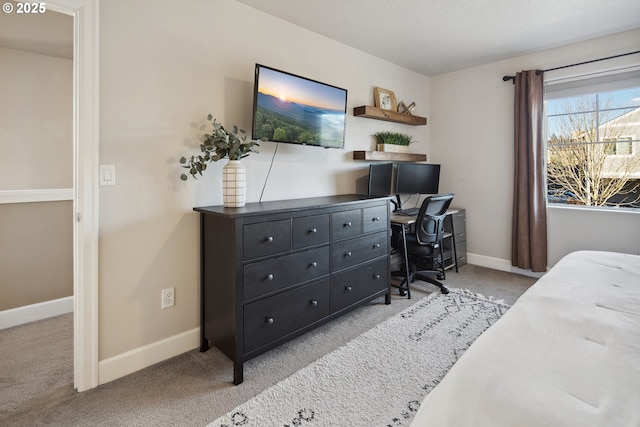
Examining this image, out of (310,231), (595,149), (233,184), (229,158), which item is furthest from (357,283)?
(595,149)

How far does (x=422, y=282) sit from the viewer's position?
3607 millimetres

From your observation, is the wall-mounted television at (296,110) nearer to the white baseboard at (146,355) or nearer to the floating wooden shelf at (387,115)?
the floating wooden shelf at (387,115)

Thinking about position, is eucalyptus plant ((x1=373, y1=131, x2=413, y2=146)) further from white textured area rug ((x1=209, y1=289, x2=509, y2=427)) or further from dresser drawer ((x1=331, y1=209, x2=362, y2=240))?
white textured area rug ((x1=209, y1=289, x2=509, y2=427))

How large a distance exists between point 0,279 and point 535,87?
17.2 feet

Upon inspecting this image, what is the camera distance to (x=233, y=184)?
2.12 meters

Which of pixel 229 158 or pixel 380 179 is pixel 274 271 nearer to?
pixel 229 158

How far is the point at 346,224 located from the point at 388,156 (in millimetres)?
1423

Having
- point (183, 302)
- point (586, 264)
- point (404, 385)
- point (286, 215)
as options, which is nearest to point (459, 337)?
point (404, 385)

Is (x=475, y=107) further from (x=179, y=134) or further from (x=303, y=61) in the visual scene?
(x=179, y=134)

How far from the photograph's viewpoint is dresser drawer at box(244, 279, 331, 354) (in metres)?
1.95

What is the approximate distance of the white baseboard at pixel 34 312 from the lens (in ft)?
8.45

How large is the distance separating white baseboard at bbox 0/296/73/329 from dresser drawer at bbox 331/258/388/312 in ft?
7.70

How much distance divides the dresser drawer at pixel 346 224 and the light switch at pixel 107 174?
1.40 metres

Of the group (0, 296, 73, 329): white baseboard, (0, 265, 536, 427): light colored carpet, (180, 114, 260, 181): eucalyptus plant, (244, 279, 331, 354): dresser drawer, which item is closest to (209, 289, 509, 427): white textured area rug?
(0, 265, 536, 427): light colored carpet
